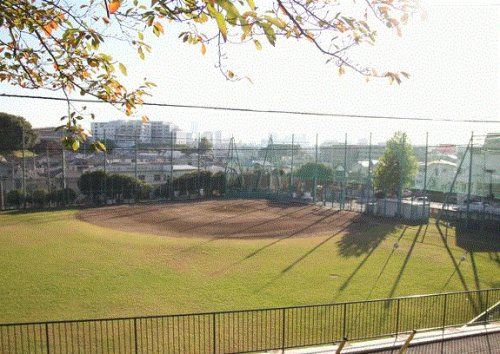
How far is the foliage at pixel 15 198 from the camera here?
29641 millimetres

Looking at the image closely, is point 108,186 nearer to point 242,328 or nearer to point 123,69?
point 242,328

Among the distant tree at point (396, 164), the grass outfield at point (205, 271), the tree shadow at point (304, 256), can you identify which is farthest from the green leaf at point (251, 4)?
the distant tree at point (396, 164)

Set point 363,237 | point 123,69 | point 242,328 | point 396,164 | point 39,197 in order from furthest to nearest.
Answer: point 396,164 < point 39,197 < point 363,237 < point 242,328 < point 123,69

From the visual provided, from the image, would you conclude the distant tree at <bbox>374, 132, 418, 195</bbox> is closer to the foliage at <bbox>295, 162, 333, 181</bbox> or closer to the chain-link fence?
the chain-link fence

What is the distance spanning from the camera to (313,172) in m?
39.6

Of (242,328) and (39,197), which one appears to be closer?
(242,328)

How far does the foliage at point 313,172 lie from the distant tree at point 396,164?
6355 millimetres

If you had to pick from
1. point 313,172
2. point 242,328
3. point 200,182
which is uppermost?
point 313,172

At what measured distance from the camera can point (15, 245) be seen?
18.4m

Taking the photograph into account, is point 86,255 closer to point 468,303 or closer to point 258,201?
point 468,303

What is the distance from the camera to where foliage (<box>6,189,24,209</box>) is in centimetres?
2964

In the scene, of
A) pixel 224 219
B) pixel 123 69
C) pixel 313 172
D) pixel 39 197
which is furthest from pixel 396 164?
pixel 123 69

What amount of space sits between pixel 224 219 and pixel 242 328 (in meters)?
18.6

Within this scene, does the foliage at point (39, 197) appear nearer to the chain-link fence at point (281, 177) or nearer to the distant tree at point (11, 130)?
the chain-link fence at point (281, 177)
